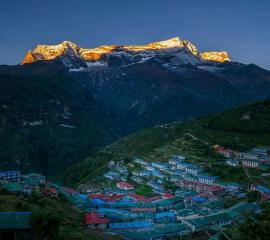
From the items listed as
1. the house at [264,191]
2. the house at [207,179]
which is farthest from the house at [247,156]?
the house at [264,191]

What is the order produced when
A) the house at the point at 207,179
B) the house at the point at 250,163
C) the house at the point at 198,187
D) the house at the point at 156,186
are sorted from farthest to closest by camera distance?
the house at the point at 250,163
the house at the point at 207,179
the house at the point at 156,186
the house at the point at 198,187

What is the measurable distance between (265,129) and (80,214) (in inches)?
2871

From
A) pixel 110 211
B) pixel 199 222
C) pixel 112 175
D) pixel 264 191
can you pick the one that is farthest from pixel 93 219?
pixel 112 175

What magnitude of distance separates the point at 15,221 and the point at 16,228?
31.9 inches

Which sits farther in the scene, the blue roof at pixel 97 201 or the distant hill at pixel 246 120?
the distant hill at pixel 246 120

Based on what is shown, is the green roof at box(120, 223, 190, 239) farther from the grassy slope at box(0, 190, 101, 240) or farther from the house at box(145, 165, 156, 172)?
the house at box(145, 165, 156, 172)

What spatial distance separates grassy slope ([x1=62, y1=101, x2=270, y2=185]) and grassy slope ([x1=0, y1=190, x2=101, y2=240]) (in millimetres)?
39929

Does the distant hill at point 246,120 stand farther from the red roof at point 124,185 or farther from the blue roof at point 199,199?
the blue roof at point 199,199

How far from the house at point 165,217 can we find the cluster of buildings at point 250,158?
3037 cm

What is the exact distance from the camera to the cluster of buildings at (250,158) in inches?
3846

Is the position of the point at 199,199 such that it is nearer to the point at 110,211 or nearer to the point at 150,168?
the point at 110,211

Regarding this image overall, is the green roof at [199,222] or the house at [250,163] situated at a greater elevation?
the house at [250,163]

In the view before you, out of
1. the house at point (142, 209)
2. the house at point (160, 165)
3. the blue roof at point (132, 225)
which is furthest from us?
the house at point (160, 165)

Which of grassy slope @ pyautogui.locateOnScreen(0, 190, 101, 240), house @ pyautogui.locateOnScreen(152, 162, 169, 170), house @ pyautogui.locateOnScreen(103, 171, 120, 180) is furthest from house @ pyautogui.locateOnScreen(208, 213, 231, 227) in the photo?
house @ pyautogui.locateOnScreen(103, 171, 120, 180)
